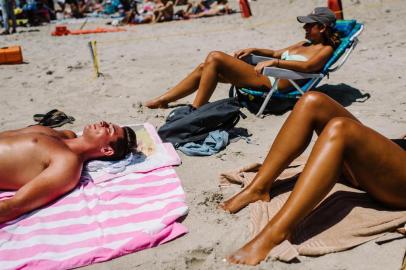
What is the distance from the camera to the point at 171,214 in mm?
2826

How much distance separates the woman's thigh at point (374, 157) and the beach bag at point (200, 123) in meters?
1.89

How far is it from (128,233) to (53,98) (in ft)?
10.9

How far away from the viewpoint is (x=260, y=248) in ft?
7.36

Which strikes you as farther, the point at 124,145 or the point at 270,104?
the point at 270,104

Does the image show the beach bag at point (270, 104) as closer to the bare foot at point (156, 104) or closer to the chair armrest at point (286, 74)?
the chair armrest at point (286, 74)

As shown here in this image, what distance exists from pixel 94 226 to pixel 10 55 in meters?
5.33

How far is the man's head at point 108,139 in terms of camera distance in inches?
132

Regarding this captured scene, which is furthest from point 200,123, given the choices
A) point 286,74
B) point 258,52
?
point 258,52

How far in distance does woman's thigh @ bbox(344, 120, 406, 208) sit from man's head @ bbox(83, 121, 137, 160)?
1900 millimetres

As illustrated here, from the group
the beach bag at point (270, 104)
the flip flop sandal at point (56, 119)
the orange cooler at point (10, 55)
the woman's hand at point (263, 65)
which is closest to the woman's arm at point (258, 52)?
the beach bag at point (270, 104)

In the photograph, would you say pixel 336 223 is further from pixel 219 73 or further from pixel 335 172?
pixel 219 73

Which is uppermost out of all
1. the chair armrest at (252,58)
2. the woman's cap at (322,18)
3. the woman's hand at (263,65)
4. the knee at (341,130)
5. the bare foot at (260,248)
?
the woman's cap at (322,18)

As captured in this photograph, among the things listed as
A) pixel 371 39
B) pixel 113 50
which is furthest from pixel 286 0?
pixel 113 50

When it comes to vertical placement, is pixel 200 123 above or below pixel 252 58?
below
